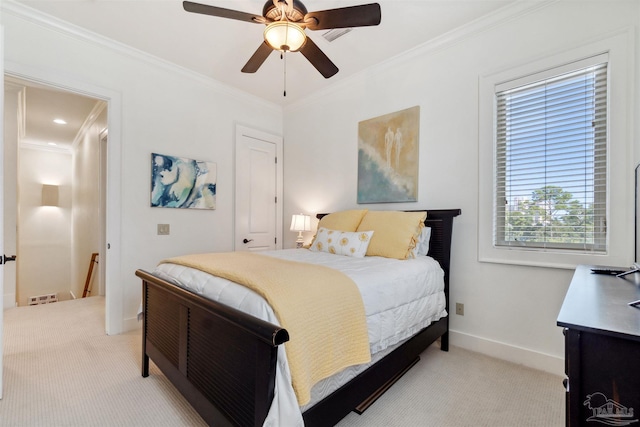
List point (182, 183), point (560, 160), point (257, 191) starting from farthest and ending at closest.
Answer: point (257, 191)
point (182, 183)
point (560, 160)

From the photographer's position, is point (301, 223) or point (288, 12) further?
point (301, 223)

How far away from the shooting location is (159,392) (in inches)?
73.0

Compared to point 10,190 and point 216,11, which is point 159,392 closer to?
point 216,11

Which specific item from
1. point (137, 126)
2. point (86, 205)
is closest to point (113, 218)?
point (137, 126)

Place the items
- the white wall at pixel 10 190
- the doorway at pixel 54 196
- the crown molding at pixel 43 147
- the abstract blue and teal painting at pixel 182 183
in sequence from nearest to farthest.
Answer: the abstract blue and teal painting at pixel 182 183 < the white wall at pixel 10 190 < the doorway at pixel 54 196 < the crown molding at pixel 43 147

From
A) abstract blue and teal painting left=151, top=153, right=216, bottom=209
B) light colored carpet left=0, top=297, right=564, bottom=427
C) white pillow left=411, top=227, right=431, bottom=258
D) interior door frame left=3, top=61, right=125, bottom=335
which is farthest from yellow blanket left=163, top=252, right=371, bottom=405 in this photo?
abstract blue and teal painting left=151, top=153, right=216, bottom=209

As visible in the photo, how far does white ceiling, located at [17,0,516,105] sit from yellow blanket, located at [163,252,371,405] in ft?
7.01

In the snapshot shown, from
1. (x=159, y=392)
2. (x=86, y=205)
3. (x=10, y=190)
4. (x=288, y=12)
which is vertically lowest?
(x=159, y=392)

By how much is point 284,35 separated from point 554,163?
2.19 m

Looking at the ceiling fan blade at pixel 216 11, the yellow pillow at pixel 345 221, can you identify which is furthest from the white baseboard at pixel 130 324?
the ceiling fan blade at pixel 216 11

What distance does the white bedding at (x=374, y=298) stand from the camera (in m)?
1.09

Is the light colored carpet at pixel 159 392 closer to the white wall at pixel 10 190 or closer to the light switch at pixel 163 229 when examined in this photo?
the light switch at pixel 163 229

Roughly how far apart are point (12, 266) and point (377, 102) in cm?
501

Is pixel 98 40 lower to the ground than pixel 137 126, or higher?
higher
